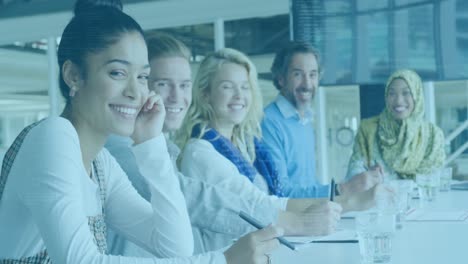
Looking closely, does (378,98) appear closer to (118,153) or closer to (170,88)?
(170,88)

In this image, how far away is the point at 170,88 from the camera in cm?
131

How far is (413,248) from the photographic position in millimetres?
1021

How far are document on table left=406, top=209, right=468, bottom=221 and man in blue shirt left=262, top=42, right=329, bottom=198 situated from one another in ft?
0.92

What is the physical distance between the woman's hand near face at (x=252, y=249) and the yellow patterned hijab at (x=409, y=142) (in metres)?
1.13

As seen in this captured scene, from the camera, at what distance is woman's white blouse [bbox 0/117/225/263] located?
2.36ft

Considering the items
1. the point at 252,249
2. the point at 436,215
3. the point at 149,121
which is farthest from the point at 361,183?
the point at 252,249

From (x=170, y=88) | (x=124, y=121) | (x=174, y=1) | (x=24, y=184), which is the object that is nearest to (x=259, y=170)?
(x=170, y=88)

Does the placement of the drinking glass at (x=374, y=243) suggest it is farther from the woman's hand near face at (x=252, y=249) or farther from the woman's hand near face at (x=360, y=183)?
the woman's hand near face at (x=360, y=183)

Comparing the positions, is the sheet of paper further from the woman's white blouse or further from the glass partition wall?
the glass partition wall

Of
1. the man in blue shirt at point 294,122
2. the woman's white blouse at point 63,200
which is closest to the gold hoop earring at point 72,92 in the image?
the woman's white blouse at point 63,200

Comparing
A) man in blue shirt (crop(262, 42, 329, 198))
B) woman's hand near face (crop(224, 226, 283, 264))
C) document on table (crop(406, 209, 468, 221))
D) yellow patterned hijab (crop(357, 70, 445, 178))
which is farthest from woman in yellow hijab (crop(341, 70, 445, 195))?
woman's hand near face (crop(224, 226, 283, 264))

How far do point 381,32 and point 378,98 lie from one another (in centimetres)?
20

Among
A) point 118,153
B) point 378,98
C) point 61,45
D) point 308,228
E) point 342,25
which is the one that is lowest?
point 308,228

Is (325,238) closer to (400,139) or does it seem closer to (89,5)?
(89,5)
